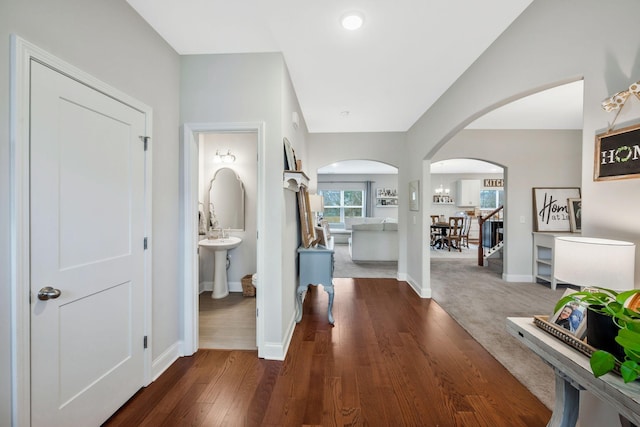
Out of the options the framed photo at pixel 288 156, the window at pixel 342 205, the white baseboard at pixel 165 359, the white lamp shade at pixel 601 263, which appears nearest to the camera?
the white lamp shade at pixel 601 263

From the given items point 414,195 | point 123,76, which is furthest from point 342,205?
point 123,76

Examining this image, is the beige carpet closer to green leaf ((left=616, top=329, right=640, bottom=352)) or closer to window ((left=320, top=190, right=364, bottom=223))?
green leaf ((left=616, top=329, right=640, bottom=352))

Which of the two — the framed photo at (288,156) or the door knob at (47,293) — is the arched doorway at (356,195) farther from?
the door knob at (47,293)

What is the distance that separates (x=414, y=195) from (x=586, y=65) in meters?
2.81

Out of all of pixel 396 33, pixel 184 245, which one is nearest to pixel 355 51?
pixel 396 33

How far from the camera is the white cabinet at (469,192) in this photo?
1009 cm

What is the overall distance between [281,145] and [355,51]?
1051mm

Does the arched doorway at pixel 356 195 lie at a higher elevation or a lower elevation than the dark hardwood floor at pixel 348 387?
higher

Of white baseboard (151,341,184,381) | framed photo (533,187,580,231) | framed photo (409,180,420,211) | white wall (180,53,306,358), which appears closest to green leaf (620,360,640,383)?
white wall (180,53,306,358)

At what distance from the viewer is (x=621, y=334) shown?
2.52 feet

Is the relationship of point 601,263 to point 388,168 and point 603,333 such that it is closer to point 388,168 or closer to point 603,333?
point 603,333

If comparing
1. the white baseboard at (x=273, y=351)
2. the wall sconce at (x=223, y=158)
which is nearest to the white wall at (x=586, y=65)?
the white baseboard at (x=273, y=351)

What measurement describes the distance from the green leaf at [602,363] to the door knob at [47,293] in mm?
2264

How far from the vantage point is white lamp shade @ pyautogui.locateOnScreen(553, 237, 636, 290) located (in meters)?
1.04
